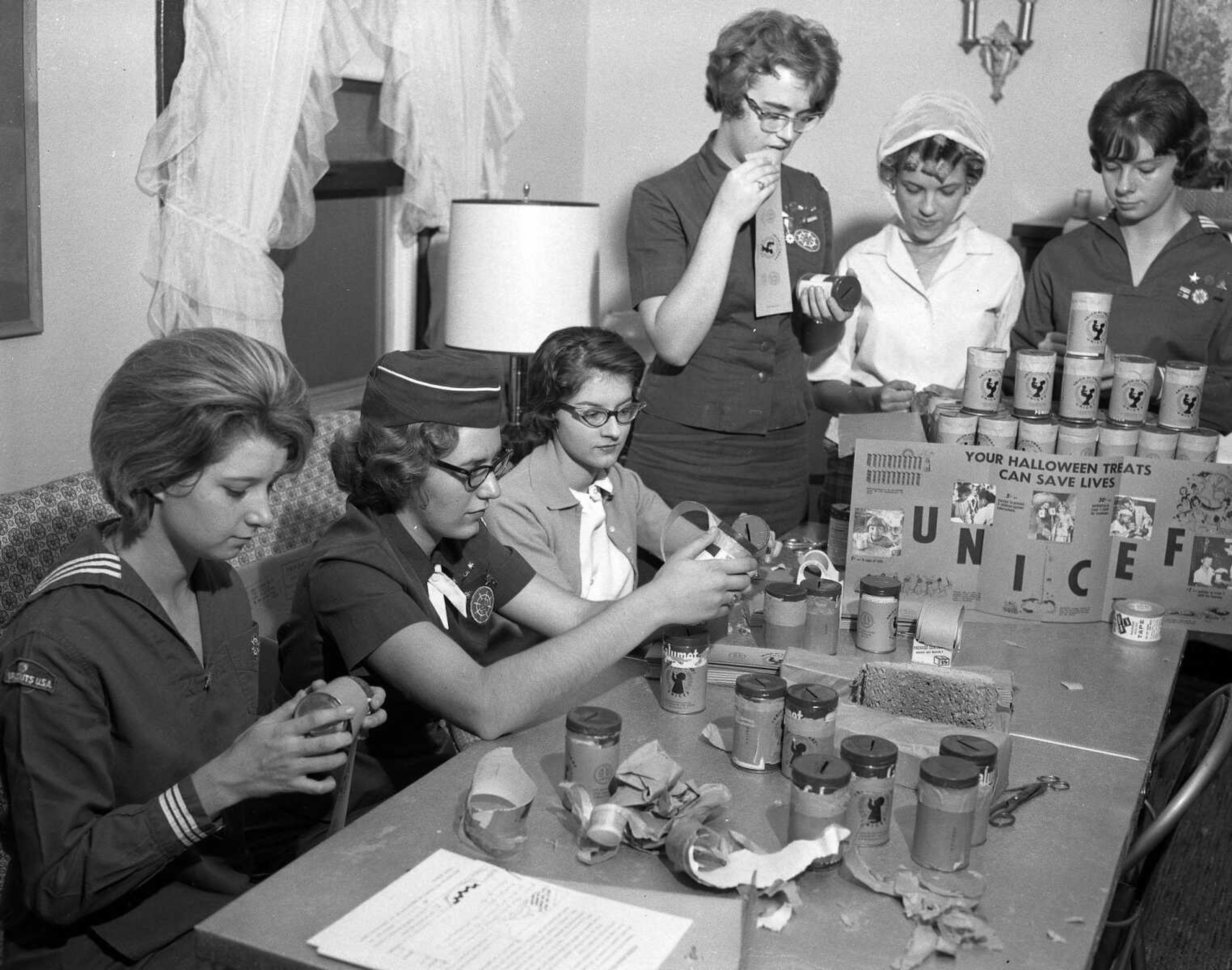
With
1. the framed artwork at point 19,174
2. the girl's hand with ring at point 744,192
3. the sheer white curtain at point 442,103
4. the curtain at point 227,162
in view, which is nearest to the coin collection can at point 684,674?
the girl's hand with ring at point 744,192

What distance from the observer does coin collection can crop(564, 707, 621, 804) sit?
157cm

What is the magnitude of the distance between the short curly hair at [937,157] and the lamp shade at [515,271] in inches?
38.3

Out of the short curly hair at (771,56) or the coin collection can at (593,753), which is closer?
the coin collection can at (593,753)

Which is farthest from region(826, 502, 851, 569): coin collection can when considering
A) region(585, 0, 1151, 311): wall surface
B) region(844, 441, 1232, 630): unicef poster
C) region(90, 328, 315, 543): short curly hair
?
region(585, 0, 1151, 311): wall surface

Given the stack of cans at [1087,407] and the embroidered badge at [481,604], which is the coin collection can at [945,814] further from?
the stack of cans at [1087,407]

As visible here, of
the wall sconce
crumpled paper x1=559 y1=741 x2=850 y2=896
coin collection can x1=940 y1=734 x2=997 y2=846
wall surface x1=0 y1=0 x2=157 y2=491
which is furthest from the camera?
the wall sconce

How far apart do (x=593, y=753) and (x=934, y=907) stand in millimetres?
438

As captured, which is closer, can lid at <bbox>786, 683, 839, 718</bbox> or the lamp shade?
can lid at <bbox>786, 683, 839, 718</bbox>

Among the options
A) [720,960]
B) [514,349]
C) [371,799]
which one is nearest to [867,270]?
[514,349]

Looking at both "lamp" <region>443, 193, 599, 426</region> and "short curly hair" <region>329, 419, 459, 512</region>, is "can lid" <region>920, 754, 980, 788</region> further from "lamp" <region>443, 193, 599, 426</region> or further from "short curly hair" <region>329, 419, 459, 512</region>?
"lamp" <region>443, 193, 599, 426</region>

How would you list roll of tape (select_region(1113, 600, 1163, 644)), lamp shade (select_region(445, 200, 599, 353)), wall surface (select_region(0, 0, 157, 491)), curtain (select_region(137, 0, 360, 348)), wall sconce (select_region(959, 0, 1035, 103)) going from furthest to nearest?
1. wall sconce (select_region(959, 0, 1035, 103))
2. lamp shade (select_region(445, 200, 599, 353))
3. curtain (select_region(137, 0, 360, 348))
4. wall surface (select_region(0, 0, 157, 491))
5. roll of tape (select_region(1113, 600, 1163, 644))

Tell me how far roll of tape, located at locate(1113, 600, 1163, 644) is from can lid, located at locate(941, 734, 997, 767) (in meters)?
0.88

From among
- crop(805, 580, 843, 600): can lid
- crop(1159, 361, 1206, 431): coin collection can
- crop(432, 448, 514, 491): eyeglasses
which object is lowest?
crop(805, 580, 843, 600): can lid

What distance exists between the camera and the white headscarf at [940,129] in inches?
114
